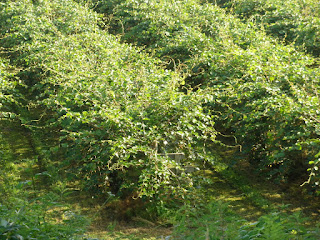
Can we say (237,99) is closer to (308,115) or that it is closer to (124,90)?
(308,115)

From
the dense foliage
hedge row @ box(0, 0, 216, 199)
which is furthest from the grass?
hedge row @ box(0, 0, 216, 199)

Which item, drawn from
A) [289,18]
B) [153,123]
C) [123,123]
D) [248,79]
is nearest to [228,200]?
[153,123]

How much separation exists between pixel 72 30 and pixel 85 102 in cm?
398

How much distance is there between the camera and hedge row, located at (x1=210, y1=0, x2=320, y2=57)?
9438 millimetres

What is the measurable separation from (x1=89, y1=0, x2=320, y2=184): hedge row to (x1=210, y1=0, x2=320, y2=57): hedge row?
1.01 meters

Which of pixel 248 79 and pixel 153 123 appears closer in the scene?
pixel 153 123

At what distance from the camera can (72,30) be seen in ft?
31.8

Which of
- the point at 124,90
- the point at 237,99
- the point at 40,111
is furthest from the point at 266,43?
the point at 40,111

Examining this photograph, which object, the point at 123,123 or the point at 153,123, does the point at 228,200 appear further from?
the point at 123,123

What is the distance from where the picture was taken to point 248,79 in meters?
7.32

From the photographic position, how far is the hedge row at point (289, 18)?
9438 millimetres

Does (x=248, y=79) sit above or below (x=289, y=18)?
below

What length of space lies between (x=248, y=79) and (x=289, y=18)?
15.4 feet

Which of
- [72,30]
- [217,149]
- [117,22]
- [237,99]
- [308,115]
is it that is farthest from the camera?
[117,22]
